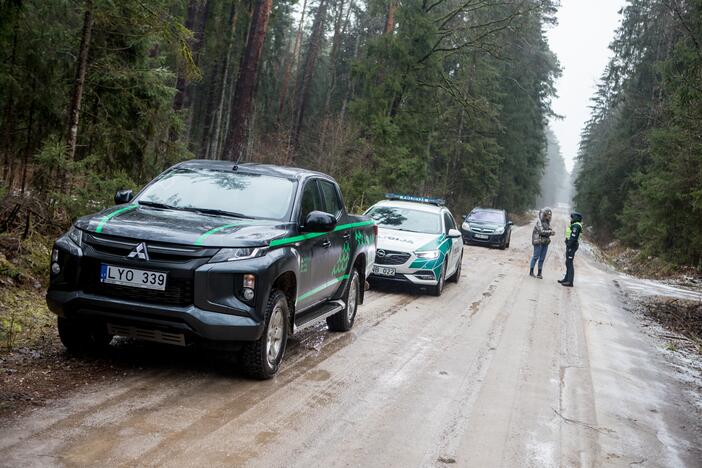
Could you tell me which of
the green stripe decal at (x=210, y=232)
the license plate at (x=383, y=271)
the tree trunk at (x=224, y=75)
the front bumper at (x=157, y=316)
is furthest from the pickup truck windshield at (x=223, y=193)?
the tree trunk at (x=224, y=75)

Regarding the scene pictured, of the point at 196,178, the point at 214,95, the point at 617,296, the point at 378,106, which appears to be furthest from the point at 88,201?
the point at 214,95

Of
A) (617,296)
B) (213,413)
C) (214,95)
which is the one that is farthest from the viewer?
(214,95)

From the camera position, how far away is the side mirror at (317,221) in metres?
6.38

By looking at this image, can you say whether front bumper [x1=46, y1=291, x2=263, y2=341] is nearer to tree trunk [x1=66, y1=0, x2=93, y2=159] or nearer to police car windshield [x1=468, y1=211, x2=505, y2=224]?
tree trunk [x1=66, y1=0, x2=93, y2=159]

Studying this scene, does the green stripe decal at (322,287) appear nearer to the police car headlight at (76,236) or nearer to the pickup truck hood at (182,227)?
the pickup truck hood at (182,227)

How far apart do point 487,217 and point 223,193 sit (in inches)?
934

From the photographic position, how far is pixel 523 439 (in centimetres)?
519

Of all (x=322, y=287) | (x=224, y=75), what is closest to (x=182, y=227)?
(x=322, y=287)

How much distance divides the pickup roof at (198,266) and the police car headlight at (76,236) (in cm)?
1

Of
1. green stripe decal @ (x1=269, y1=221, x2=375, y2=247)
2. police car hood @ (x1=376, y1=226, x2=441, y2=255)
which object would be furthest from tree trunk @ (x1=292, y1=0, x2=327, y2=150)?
green stripe decal @ (x1=269, y1=221, x2=375, y2=247)

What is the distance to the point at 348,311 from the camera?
854 cm

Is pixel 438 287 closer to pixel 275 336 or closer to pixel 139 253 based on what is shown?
pixel 275 336

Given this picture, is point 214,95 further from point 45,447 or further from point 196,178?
point 45,447

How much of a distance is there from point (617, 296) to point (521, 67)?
33.0 m
